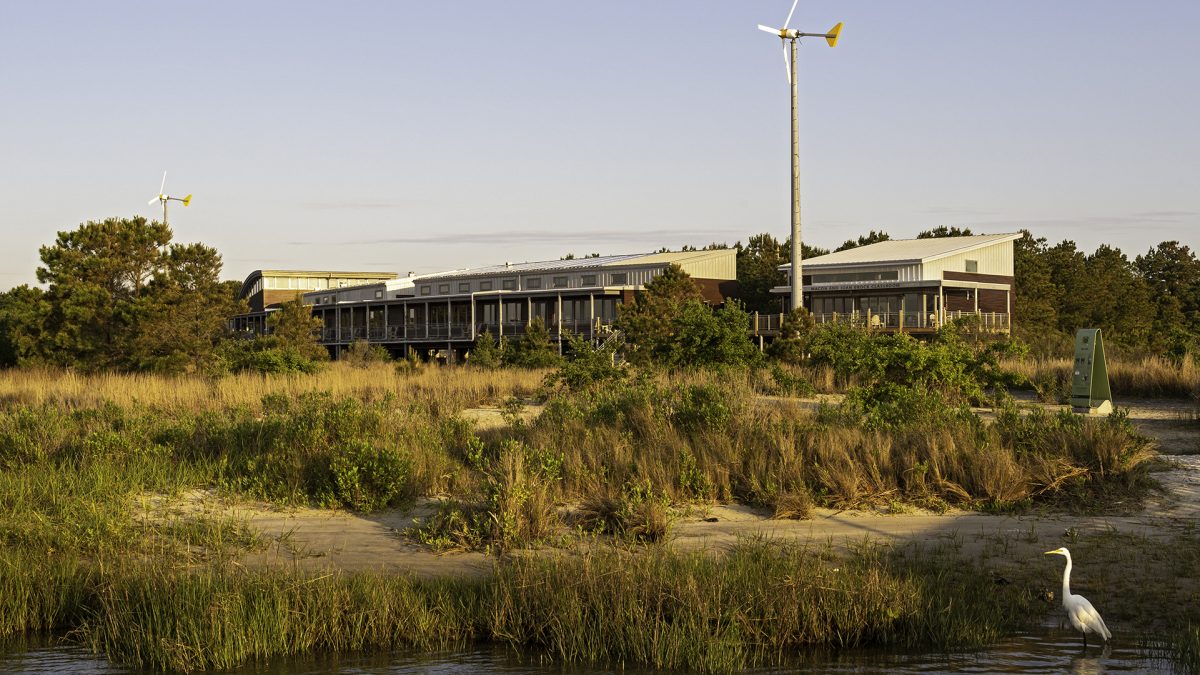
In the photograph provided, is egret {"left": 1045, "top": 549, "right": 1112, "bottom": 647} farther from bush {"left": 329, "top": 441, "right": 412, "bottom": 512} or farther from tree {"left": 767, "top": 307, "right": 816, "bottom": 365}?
tree {"left": 767, "top": 307, "right": 816, "bottom": 365}

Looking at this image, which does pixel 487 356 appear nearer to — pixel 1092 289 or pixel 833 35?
pixel 833 35

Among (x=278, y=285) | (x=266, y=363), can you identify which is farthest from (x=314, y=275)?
(x=266, y=363)

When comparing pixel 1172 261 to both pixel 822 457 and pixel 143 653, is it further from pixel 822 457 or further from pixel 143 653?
pixel 143 653

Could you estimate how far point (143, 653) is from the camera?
8719 mm

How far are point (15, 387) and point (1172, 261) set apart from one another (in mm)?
64753

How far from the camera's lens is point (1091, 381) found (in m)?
19.6

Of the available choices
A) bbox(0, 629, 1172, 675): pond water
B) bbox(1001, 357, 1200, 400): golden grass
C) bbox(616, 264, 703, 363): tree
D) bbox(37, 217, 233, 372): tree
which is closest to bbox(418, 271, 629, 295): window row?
bbox(616, 264, 703, 363): tree

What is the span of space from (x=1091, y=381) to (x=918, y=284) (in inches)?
1311

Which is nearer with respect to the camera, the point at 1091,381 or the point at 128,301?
the point at 1091,381

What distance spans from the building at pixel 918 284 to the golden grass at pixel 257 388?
89.3 feet

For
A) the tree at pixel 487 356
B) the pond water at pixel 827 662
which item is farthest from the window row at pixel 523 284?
the pond water at pixel 827 662

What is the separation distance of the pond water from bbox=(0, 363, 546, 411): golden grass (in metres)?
13.2

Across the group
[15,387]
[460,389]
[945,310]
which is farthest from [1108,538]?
[945,310]

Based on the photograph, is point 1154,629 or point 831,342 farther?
point 831,342
